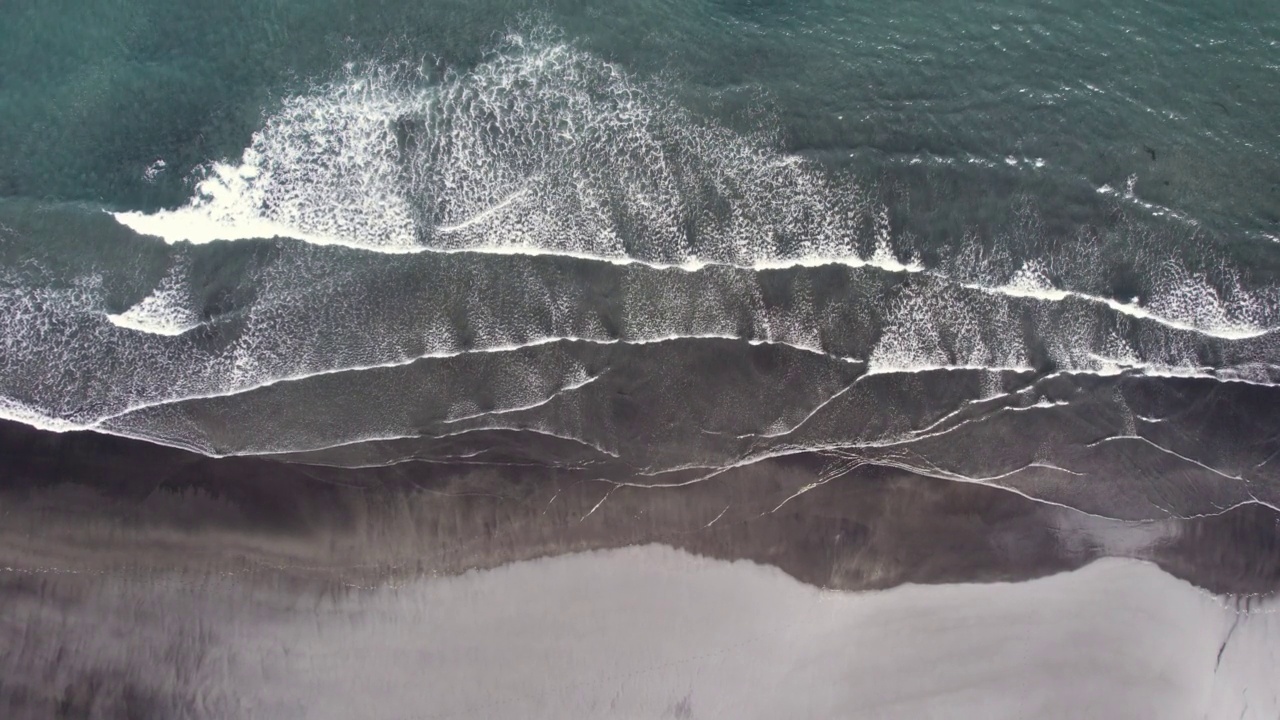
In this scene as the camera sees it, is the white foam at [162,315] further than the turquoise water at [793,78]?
No

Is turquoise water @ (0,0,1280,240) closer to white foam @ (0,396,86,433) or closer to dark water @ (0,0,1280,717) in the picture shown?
dark water @ (0,0,1280,717)

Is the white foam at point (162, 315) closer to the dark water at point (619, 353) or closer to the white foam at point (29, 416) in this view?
the dark water at point (619, 353)

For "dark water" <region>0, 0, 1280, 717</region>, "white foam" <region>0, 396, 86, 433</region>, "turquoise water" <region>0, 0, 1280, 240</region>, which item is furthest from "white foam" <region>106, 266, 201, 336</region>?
"white foam" <region>0, 396, 86, 433</region>

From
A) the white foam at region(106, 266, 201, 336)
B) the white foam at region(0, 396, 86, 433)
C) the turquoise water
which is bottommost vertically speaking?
the white foam at region(0, 396, 86, 433)

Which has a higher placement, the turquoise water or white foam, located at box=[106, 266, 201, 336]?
the turquoise water

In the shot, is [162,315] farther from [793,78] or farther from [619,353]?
[793,78]

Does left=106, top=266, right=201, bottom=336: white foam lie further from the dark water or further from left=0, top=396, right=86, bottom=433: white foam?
left=0, top=396, right=86, bottom=433: white foam

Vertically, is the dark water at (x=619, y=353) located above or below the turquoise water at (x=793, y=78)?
below

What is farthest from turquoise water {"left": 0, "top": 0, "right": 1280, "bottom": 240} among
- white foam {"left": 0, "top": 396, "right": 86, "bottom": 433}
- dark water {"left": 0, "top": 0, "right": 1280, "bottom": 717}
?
white foam {"left": 0, "top": 396, "right": 86, "bottom": 433}

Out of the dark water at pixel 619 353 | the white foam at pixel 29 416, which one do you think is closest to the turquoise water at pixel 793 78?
the dark water at pixel 619 353

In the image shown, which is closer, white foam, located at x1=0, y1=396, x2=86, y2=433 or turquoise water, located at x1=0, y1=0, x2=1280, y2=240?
white foam, located at x1=0, y1=396, x2=86, y2=433
